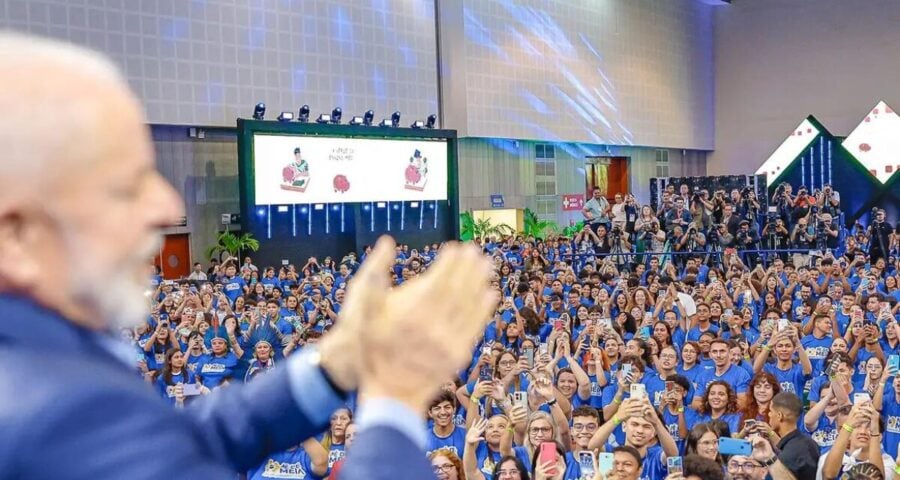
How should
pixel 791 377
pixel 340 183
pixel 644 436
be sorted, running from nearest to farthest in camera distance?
pixel 644 436
pixel 791 377
pixel 340 183

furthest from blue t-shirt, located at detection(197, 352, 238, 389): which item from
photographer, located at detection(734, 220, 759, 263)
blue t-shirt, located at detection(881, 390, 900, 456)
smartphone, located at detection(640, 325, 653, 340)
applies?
photographer, located at detection(734, 220, 759, 263)

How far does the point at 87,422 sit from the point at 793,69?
118ft

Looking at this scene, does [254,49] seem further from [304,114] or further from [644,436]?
[644,436]

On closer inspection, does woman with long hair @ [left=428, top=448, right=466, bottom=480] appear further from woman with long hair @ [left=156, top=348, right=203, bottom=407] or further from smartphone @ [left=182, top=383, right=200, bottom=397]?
woman with long hair @ [left=156, top=348, right=203, bottom=407]

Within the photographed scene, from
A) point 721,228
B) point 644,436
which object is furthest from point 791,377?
point 721,228

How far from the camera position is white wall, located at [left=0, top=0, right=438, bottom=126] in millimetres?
19494

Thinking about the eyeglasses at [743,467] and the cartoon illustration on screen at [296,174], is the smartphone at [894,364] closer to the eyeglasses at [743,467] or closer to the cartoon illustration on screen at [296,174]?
the eyeglasses at [743,467]

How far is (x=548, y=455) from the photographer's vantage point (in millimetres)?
5098

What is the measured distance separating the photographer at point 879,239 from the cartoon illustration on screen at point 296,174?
12060mm

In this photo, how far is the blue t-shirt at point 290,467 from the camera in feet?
20.7

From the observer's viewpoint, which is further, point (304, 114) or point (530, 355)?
point (304, 114)

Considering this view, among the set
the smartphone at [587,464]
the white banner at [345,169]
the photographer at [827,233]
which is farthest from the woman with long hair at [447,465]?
the white banner at [345,169]

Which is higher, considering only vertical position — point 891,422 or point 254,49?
point 254,49

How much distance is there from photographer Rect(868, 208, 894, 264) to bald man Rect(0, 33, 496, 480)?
17.5m
